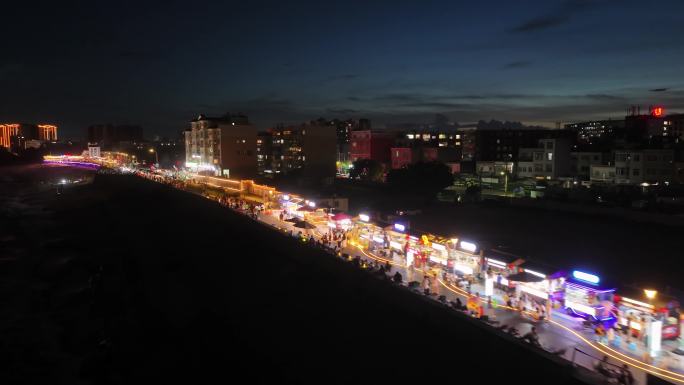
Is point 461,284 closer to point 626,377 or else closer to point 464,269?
point 464,269

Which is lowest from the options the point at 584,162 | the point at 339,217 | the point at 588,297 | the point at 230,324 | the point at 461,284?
the point at 230,324

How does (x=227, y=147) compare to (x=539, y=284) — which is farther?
(x=227, y=147)

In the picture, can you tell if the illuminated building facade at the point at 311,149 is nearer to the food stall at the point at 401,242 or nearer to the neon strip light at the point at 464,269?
the food stall at the point at 401,242

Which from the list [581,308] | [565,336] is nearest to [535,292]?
[581,308]

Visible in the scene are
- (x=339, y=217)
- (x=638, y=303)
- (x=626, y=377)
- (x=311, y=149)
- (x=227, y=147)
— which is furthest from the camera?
(x=311, y=149)

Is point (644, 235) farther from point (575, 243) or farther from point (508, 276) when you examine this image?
point (508, 276)

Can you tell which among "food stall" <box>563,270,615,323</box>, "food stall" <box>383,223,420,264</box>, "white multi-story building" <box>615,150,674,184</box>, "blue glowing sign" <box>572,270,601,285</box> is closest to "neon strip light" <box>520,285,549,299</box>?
"food stall" <box>563,270,615,323</box>
